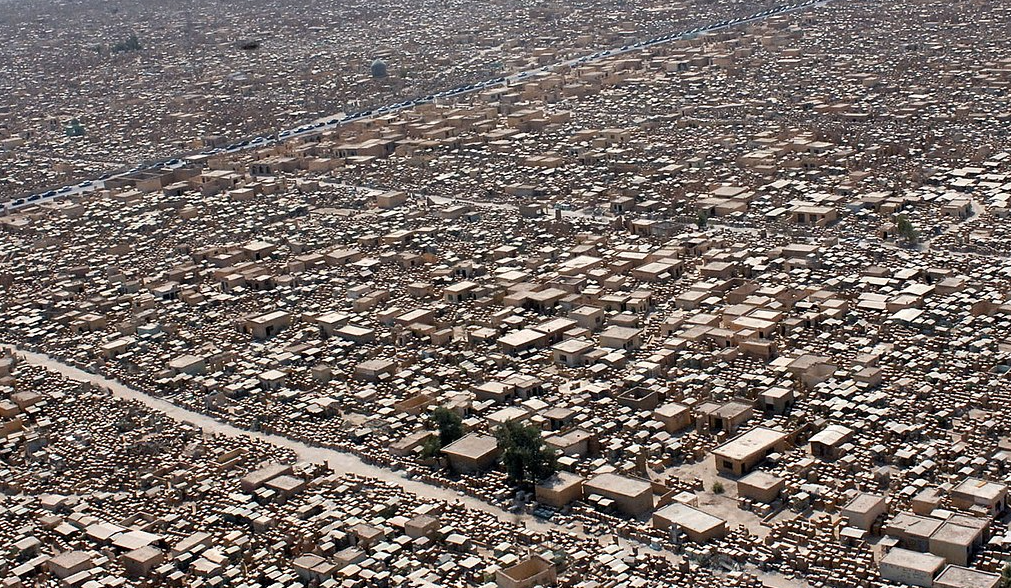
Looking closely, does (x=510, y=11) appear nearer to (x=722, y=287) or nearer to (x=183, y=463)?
(x=722, y=287)

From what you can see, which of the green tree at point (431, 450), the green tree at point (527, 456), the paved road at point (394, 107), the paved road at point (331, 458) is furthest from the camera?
the paved road at point (394, 107)

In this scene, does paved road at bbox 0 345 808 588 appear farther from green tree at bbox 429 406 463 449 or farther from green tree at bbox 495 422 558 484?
green tree at bbox 429 406 463 449

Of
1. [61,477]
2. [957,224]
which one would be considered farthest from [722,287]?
[61,477]

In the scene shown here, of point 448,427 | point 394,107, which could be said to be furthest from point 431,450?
point 394,107

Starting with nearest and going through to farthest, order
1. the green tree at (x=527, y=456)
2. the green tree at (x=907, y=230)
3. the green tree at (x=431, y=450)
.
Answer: the green tree at (x=527, y=456)
the green tree at (x=431, y=450)
the green tree at (x=907, y=230)

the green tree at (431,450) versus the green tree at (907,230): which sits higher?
the green tree at (431,450)

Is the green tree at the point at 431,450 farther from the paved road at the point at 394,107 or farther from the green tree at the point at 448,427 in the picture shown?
the paved road at the point at 394,107

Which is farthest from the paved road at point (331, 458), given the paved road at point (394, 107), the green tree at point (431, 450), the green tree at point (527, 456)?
the paved road at point (394, 107)

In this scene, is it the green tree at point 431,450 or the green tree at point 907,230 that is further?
the green tree at point 907,230
